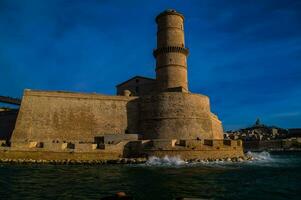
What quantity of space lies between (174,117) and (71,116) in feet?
29.8

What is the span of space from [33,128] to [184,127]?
12.8 metres

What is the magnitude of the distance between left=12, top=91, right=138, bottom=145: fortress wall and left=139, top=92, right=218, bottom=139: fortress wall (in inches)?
60.0

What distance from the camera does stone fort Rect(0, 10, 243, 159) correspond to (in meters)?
22.2

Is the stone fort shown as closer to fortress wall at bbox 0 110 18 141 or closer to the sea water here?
fortress wall at bbox 0 110 18 141

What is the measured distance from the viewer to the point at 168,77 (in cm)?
3150

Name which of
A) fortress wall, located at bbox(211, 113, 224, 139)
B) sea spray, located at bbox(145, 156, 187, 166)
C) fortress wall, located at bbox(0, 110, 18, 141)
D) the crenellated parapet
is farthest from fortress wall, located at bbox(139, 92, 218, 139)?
fortress wall, located at bbox(0, 110, 18, 141)

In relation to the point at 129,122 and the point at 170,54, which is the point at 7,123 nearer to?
the point at 129,122

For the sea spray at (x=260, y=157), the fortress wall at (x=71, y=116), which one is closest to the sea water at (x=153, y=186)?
the fortress wall at (x=71, y=116)

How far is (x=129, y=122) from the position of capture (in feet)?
92.7

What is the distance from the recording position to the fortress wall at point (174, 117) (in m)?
26.8

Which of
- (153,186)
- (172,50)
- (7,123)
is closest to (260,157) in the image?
(172,50)

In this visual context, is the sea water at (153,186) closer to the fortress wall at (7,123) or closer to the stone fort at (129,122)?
the stone fort at (129,122)

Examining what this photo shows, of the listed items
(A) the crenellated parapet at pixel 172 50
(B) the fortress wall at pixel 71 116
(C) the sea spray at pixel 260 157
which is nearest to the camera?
(B) the fortress wall at pixel 71 116

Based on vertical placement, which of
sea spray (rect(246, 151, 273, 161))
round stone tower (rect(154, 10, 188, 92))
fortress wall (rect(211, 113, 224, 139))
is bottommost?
sea spray (rect(246, 151, 273, 161))
